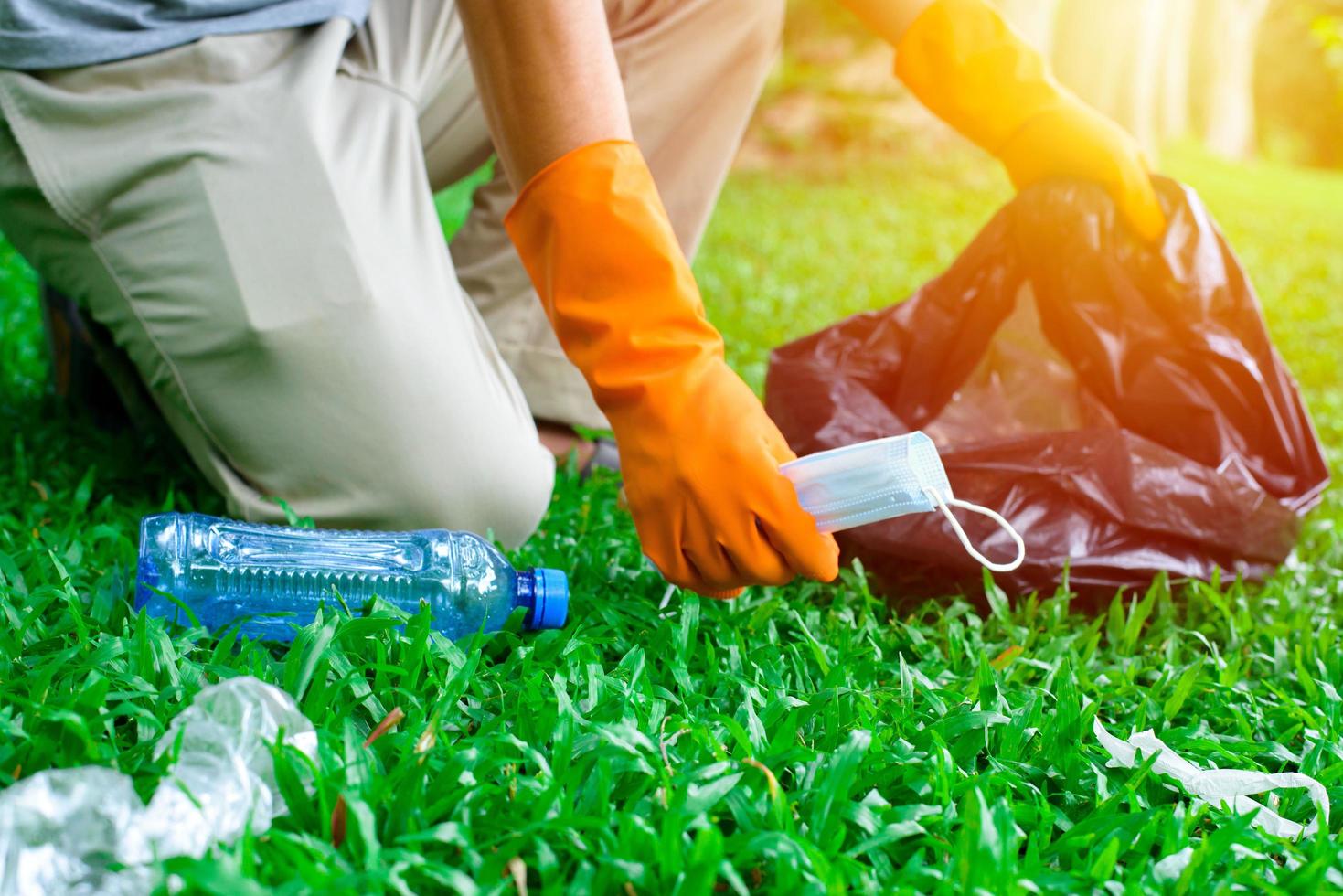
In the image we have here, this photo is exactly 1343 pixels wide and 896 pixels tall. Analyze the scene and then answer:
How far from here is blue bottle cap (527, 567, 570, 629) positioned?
4.47 ft

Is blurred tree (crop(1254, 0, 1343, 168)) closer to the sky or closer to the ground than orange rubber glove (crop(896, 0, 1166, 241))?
closer to the ground

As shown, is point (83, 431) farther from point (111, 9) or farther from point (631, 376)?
point (631, 376)

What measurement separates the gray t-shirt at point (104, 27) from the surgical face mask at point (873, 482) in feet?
3.56

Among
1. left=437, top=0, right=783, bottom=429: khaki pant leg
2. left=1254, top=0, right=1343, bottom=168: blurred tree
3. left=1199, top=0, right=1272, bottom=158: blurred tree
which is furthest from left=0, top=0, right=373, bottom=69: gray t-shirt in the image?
left=1254, top=0, right=1343, bottom=168: blurred tree

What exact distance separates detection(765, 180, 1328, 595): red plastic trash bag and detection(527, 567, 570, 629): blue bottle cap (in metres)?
0.49

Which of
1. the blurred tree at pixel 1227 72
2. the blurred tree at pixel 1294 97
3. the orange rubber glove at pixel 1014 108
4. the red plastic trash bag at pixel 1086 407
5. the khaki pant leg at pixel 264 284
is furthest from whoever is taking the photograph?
the blurred tree at pixel 1294 97

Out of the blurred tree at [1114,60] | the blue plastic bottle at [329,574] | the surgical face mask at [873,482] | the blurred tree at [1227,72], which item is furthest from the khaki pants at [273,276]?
the blurred tree at [1227,72]

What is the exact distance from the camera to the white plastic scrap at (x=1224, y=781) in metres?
1.14

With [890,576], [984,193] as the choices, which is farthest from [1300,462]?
[984,193]

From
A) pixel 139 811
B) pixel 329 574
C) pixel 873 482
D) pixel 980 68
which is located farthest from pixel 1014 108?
pixel 139 811

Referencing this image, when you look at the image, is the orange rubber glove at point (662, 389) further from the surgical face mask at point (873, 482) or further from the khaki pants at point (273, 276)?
the khaki pants at point (273, 276)

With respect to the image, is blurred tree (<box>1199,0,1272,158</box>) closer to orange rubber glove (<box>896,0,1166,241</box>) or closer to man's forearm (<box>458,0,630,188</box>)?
orange rubber glove (<box>896,0,1166,241</box>)

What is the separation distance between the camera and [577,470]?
2.11m

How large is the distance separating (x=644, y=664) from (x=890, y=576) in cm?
54
